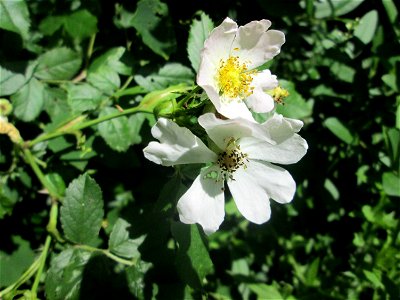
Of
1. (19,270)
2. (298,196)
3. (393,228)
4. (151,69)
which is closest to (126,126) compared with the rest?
(151,69)

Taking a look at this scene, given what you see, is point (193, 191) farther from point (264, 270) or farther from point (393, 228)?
point (264, 270)

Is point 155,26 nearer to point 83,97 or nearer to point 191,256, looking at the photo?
point 83,97

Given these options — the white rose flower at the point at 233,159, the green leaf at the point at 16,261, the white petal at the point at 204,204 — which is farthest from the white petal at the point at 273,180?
the green leaf at the point at 16,261

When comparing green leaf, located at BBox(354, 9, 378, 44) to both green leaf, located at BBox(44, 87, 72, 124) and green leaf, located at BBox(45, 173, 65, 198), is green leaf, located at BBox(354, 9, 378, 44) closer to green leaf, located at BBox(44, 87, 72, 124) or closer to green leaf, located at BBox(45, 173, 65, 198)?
green leaf, located at BBox(44, 87, 72, 124)

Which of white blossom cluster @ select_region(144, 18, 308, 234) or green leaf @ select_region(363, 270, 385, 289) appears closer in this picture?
white blossom cluster @ select_region(144, 18, 308, 234)

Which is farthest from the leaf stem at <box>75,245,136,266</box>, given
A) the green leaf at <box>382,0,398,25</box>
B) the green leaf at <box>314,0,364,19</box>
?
the green leaf at <box>382,0,398,25</box>

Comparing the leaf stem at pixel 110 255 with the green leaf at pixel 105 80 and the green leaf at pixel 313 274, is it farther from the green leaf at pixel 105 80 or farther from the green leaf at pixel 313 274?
the green leaf at pixel 313 274
